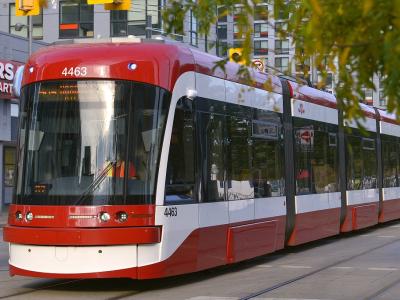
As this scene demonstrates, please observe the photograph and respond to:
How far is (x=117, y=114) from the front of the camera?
932cm

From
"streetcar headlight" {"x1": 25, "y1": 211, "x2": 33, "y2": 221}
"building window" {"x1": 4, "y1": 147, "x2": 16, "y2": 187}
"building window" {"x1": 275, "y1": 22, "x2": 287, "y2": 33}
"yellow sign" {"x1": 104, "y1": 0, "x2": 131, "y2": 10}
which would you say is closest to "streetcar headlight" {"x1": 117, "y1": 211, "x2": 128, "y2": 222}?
"streetcar headlight" {"x1": 25, "y1": 211, "x2": 33, "y2": 221}

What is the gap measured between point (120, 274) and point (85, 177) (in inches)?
50.0

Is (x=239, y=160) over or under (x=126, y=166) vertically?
over

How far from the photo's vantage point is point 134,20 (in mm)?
46562

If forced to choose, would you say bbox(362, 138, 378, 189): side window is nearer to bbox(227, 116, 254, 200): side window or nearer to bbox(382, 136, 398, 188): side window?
bbox(382, 136, 398, 188): side window

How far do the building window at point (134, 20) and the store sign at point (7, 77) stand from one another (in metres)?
15.9

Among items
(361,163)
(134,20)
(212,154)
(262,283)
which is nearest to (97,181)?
(212,154)

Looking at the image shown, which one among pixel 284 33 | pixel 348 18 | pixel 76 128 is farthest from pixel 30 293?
pixel 348 18

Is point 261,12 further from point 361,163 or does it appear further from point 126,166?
point 361,163

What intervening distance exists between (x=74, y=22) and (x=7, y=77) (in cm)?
1899

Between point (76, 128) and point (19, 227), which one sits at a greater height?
point (76, 128)

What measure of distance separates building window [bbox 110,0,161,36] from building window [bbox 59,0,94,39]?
1.63m

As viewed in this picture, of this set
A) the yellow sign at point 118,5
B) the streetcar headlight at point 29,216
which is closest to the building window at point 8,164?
the yellow sign at point 118,5

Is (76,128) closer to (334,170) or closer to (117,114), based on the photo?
(117,114)
